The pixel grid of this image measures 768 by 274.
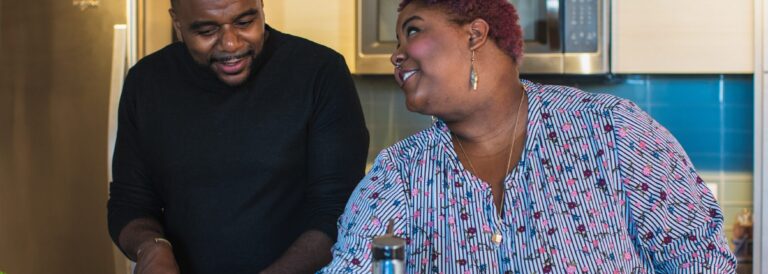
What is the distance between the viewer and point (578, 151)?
1.46m

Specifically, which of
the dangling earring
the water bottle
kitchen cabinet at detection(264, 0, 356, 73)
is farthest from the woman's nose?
kitchen cabinet at detection(264, 0, 356, 73)

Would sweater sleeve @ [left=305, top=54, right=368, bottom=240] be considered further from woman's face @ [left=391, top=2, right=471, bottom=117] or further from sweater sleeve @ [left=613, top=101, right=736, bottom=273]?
sweater sleeve @ [left=613, top=101, right=736, bottom=273]

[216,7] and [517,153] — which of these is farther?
[216,7]

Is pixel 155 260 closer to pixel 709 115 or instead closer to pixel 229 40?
pixel 229 40

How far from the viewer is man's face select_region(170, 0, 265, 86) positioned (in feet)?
5.87

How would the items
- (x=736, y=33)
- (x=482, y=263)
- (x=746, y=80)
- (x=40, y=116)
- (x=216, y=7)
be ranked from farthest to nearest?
(x=746, y=80)
(x=736, y=33)
(x=40, y=116)
(x=216, y=7)
(x=482, y=263)

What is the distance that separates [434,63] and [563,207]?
286 mm

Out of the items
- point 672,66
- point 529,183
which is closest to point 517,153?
point 529,183

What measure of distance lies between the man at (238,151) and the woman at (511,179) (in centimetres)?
36

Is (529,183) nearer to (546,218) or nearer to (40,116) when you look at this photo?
(546,218)

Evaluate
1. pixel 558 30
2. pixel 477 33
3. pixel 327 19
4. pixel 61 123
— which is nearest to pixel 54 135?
pixel 61 123

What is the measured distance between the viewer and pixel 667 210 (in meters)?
1.40

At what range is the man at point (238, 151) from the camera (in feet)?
6.01

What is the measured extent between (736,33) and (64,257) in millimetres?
2182
